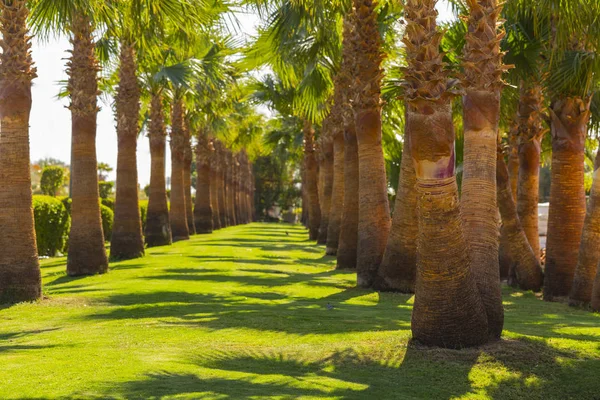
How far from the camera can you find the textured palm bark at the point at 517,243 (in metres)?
16.7

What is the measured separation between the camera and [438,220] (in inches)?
343

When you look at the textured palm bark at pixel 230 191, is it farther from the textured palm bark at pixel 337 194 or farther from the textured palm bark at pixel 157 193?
the textured palm bark at pixel 337 194

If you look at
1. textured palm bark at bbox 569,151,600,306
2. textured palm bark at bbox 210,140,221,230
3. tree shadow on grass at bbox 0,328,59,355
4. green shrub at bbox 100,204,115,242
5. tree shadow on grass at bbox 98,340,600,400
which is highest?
textured palm bark at bbox 210,140,221,230

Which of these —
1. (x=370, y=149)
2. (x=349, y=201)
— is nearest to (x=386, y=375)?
(x=370, y=149)

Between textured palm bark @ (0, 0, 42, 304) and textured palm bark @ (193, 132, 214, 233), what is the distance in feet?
92.0

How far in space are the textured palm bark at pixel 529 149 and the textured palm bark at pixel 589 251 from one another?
3372 mm

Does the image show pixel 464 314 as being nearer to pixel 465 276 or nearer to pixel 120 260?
pixel 465 276

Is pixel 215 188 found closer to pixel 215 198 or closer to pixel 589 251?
→ pixel 215 198

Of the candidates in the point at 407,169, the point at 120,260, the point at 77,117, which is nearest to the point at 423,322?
the point at 407,169

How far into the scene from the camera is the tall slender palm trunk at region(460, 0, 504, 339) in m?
9.82

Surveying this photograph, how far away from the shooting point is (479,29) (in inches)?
391

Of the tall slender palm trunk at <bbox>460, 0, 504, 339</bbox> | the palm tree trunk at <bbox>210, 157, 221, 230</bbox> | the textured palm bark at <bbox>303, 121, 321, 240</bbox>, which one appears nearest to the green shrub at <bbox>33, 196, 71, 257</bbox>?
the textured palm bark at <bbox>303, 121, 321, 240</bbox>

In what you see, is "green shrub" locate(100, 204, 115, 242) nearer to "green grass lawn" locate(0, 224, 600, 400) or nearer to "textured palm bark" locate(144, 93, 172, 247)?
"textured palm bark" locate(144, 93, 172, 247)

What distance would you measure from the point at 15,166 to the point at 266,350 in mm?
6584
